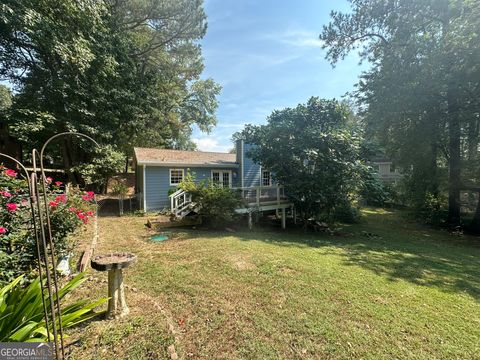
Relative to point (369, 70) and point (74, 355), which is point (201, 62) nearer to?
point (369, 70)

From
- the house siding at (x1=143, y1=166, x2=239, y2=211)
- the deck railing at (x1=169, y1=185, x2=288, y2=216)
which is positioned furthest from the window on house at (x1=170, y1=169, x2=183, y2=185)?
the deck railing at (x1=169, y1=185, x2=288, y2=216)

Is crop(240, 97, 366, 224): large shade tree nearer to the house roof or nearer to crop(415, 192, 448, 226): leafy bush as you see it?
the house roof

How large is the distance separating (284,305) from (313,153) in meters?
6.62

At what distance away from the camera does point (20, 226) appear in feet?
11.9

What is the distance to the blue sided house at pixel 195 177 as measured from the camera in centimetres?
1069

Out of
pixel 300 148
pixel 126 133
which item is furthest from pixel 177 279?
pixel 126 133

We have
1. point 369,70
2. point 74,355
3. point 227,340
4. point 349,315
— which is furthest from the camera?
point 369,70

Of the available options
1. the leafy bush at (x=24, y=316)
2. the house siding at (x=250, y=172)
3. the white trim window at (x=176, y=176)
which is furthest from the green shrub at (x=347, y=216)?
the leafy bush at (x=24, y=316)

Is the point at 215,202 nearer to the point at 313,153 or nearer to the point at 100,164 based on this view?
the point at 313,153

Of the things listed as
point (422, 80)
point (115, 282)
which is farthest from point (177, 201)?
point (422, 80)

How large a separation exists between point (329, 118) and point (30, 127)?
47.2 ft

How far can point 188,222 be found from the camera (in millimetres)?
9750

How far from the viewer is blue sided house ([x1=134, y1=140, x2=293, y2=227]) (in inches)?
421

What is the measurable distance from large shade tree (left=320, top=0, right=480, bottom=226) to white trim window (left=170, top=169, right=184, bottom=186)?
11574mm
